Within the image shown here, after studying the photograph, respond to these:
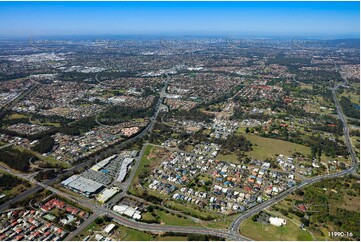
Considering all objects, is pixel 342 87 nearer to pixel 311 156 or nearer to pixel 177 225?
pixel 311 156

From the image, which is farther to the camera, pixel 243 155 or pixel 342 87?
pixel 342 87

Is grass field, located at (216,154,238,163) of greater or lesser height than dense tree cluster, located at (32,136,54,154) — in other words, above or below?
below

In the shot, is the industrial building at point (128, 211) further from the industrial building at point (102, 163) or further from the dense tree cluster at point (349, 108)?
the dense tree cluster at point (349, 108)

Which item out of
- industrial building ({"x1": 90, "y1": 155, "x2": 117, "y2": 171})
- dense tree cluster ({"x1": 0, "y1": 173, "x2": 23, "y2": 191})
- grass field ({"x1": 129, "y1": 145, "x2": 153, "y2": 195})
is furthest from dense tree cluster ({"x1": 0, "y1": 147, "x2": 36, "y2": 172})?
grass field ({"x1": 129, "y1": 145, "x2": 153, "y2": 195})

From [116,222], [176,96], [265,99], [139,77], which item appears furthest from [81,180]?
[139,77]

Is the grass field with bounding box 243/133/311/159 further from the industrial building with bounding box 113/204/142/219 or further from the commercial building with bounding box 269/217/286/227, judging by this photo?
the industrial building with bounding box 113/204/142/219

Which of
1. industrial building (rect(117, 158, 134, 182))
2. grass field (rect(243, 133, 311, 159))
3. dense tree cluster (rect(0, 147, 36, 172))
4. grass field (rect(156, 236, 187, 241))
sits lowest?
grass field (rect(156, 236, 187, 241))
